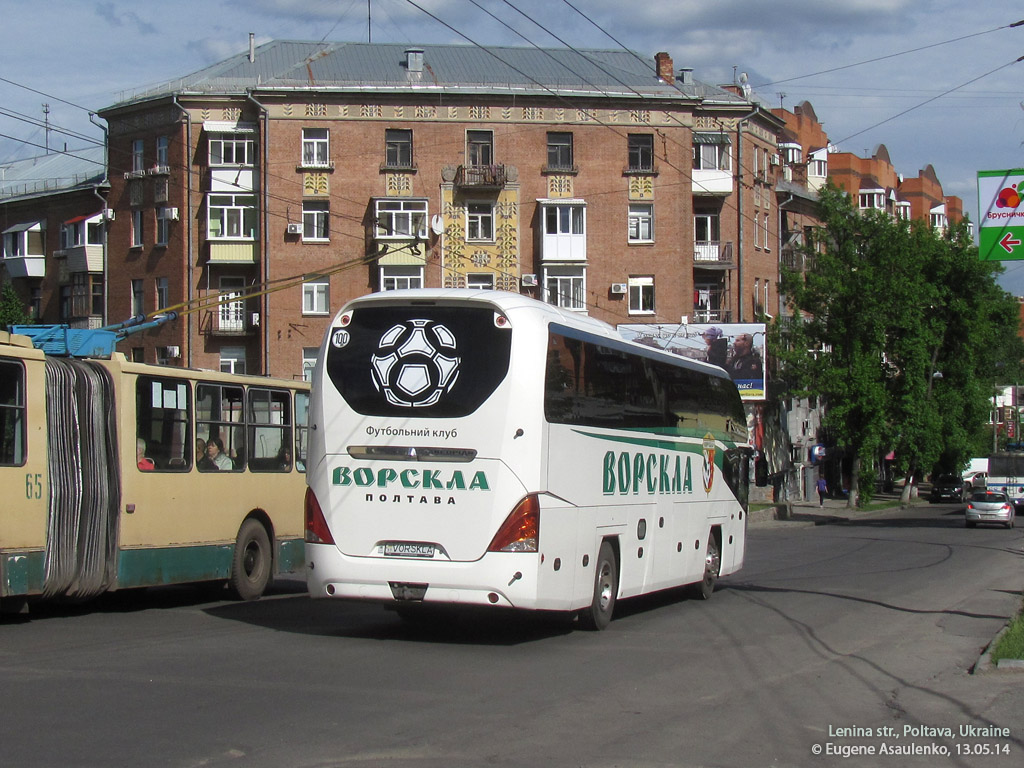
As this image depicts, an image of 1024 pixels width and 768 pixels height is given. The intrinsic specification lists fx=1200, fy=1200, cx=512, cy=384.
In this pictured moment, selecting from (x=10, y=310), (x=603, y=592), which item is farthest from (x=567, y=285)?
(x=603, y=592)

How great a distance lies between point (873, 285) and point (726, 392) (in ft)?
124

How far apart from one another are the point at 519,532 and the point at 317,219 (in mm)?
39133

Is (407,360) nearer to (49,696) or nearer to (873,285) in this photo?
(49,696)

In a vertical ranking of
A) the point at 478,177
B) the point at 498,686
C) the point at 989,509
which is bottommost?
the point at 989,509

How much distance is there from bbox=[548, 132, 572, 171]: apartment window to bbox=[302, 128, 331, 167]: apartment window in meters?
9.14

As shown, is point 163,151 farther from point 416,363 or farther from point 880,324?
point 416,363

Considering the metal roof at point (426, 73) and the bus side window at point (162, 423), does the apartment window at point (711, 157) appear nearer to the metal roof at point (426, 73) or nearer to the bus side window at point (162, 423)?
the metal roof at point (426, 73)

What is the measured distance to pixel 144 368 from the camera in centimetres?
1400

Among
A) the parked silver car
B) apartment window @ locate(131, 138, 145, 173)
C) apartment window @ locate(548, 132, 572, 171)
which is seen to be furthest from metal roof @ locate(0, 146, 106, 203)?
the parked silver car

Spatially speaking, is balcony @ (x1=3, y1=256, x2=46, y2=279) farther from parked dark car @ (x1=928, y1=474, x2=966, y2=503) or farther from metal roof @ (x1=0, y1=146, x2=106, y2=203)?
parked dark car @ (x1=928, y1=474, x2=966, y2=503)

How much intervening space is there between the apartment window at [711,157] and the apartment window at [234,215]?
62.8 ft

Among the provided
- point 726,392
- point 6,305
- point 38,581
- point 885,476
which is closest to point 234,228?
point 6,305

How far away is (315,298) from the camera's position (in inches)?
1903

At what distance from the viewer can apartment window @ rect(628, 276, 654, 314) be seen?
165ft
